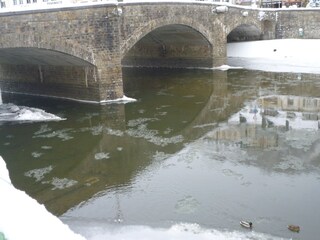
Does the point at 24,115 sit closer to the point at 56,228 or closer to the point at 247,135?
the point at 247,135

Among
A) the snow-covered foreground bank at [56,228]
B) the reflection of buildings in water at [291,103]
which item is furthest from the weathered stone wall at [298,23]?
the snow-covered foreground bank at [56,228]

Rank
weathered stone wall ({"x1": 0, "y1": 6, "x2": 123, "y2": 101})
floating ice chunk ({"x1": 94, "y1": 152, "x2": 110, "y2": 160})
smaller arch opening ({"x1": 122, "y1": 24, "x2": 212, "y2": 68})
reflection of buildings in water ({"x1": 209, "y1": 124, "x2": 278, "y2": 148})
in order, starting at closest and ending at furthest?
floating ice chunk ({"x1": 94, "y1": 152, "x2": 110, "y2": 160}), reflection of buildings in water ({"x1": 209, "y1": 124, "x2": 278, "y2": 148}), weathered stone wall ({"x1": 0, "y1": 6, "x2": 123, "y2": 101}), smaller arch opening ({"x1": 122, "y1": 24, "x2": 212, "y2": 68})

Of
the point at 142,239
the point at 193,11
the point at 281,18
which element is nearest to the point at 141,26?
the point at 193,11

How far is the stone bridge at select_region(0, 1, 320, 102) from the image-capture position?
16.8 m

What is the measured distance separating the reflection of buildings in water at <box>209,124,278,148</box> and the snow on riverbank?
301 inches

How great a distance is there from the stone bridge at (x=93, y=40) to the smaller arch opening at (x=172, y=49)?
71 mm

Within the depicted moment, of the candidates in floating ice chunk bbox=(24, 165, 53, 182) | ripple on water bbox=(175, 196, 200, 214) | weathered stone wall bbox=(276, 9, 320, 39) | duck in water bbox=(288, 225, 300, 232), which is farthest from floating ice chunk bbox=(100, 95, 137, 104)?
weathered stone wall bbox=(276, 9, 320, 39)

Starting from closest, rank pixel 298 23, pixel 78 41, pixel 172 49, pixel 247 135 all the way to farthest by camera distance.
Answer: pixel 247 135 → pixel 78 41 → pixel 172 49 → pixel 298 23

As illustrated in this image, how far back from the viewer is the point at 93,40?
17.7m

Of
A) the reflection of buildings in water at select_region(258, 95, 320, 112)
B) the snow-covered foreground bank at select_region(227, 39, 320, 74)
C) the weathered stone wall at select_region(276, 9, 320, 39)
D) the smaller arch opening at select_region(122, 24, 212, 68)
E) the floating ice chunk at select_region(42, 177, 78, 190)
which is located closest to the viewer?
the floating ice chunk at select_region(42, 177, 78, 190)

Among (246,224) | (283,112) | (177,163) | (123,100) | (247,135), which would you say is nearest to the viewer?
(246,224)

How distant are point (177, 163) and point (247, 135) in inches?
121

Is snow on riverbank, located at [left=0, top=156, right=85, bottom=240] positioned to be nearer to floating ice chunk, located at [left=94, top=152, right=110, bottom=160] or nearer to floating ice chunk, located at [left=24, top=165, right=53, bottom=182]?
floating ice chunk, located at [left=24, top=165, right=53, bottom=182]

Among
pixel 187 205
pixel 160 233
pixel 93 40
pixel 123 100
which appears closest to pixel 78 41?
pixel 93 40
